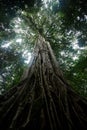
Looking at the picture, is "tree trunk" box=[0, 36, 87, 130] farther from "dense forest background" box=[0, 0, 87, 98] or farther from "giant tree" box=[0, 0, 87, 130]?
"dense forest background" box=[0, 0, 87, 98]

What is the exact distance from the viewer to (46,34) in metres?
8.80

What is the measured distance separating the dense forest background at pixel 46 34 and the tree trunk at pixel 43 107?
294cm

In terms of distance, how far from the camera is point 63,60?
8.52 meters

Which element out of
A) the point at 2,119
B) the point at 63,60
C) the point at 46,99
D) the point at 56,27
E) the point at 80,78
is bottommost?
the point at 2,119

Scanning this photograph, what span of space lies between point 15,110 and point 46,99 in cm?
45

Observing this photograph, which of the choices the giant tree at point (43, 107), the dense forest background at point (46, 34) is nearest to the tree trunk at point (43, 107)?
the giant tree at point (43, 107)

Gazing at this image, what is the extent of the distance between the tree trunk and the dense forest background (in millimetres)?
2943

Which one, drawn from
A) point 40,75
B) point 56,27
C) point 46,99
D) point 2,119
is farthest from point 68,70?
point 2,119

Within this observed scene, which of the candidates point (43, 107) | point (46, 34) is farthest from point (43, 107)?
point (46, 34)

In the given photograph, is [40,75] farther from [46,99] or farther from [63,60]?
[63,60]

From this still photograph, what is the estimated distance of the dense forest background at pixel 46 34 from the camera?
19.1 feet

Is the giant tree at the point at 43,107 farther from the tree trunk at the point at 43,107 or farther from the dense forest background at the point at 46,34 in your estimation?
the dense forest background at the point at 46,34

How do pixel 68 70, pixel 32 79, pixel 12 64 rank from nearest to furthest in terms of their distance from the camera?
pixel 32 79
pixel 12 64
pixel 68 70

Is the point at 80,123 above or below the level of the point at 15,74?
below
